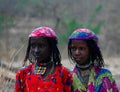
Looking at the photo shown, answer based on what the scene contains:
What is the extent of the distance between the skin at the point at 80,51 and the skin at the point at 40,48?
40 cm

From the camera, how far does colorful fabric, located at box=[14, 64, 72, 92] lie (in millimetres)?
5230

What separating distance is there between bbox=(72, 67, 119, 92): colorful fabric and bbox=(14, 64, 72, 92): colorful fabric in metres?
0.16

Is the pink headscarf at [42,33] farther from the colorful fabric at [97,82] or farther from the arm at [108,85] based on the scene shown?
the arm at [108,85]

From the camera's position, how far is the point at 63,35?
18609 mm

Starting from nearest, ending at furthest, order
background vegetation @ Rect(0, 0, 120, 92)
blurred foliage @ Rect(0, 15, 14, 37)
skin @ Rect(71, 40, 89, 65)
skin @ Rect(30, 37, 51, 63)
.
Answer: skin @ Rect(30, 37, 51, 63) < skin @ Rect(71, 40, 89, 65) < blurred foliage @ Rect(0, 15, 14, 37) < background vegetation @ Rect(0, 0, 120, 92)

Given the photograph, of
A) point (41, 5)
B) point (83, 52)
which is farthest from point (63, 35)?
point (83, 52)

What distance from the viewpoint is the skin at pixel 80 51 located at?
554 cm

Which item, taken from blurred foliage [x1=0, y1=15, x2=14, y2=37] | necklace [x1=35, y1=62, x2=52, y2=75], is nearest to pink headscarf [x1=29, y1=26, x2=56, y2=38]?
necklace [x1=35, y1=62, x2=52, y2=75]

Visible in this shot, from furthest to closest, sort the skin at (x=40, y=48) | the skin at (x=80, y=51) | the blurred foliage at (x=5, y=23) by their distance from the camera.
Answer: the blurred foliage at (x=5, y=23) → the skin at (x=80, y=51) → the skin at (x=40, y=48)

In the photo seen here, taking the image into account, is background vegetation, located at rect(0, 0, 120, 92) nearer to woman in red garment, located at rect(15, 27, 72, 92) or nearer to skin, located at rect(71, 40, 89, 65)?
skin, located at rect(71, 40, 89, 65)

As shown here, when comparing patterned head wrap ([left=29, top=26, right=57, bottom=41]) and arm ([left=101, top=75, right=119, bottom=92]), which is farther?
arm ([left=101, top=75, right=119, bottom=92])

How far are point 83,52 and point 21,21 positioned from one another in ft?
73.4

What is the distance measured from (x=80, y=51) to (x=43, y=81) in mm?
583

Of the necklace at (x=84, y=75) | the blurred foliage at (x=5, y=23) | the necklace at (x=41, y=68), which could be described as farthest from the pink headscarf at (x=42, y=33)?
the blurred foliage at (x=5, y=23)
